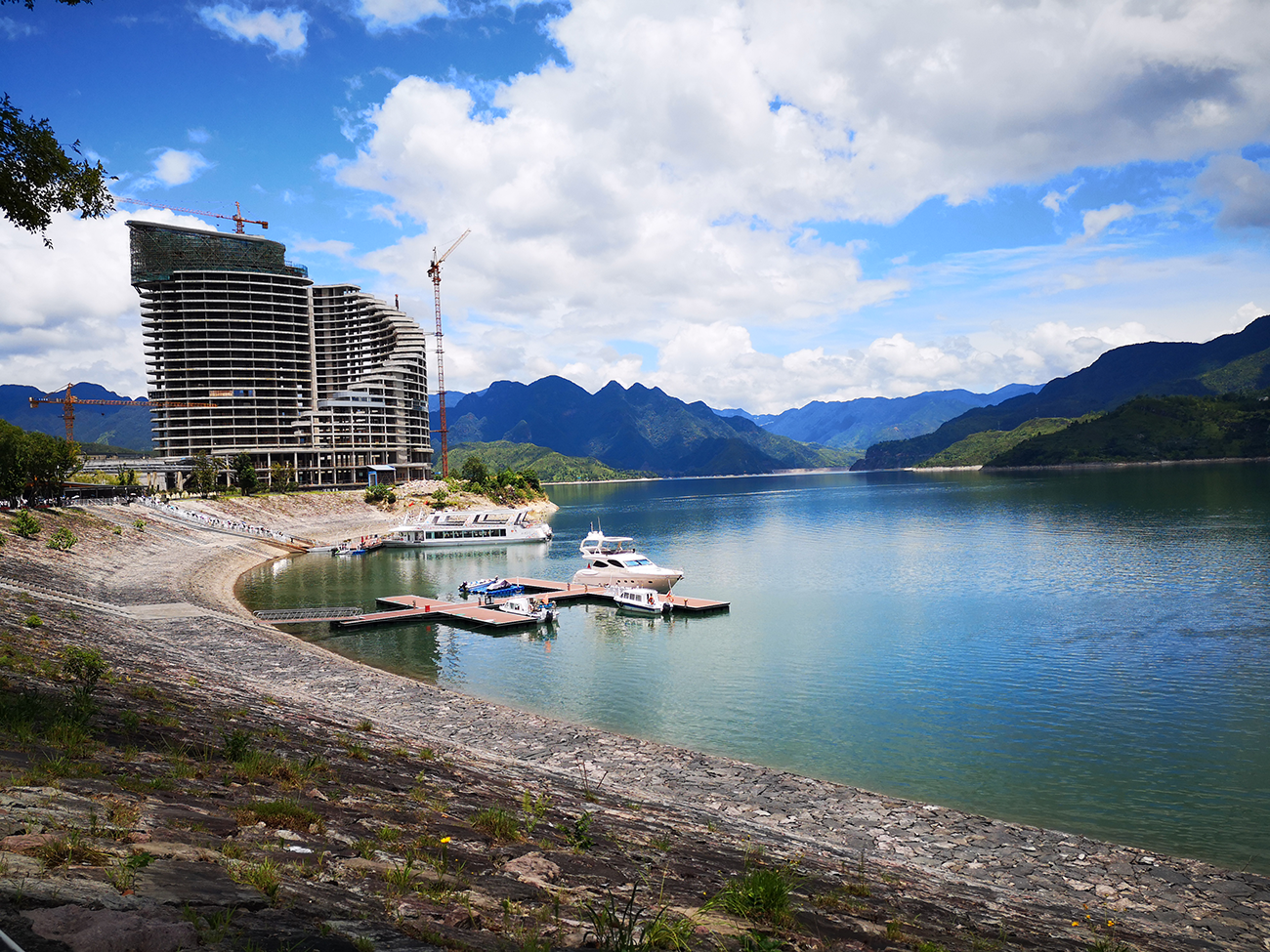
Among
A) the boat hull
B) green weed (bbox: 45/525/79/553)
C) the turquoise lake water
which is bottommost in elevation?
the turquoise lake water

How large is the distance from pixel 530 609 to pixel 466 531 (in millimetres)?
76719

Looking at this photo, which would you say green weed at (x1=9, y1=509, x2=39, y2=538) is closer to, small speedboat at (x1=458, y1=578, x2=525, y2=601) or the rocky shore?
small speedboat at (x1=458, y1=578, x2=525, y2=601)

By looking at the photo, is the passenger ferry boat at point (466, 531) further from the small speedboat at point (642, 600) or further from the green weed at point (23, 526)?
the small speedboat at point (642, 600)

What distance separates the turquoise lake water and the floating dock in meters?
1.72

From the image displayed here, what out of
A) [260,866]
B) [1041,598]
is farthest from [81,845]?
[1041,598]

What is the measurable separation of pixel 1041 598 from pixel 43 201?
67077 mm

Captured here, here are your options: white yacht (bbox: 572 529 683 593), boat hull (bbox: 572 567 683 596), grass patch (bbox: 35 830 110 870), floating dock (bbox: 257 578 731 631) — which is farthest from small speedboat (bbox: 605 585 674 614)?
grass patch (bbox: 35 830 110 870)

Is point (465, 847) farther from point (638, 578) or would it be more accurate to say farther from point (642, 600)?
point (638, 578)

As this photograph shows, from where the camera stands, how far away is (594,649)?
5053cm

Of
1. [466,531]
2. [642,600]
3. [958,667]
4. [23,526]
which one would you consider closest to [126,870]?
[958,667]

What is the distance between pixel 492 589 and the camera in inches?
2778

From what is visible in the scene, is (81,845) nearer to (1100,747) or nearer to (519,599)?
(1100,747)

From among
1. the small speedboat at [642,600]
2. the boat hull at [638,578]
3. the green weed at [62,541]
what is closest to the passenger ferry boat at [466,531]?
the green weed at [62,541]

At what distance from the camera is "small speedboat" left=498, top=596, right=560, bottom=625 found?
193ft
